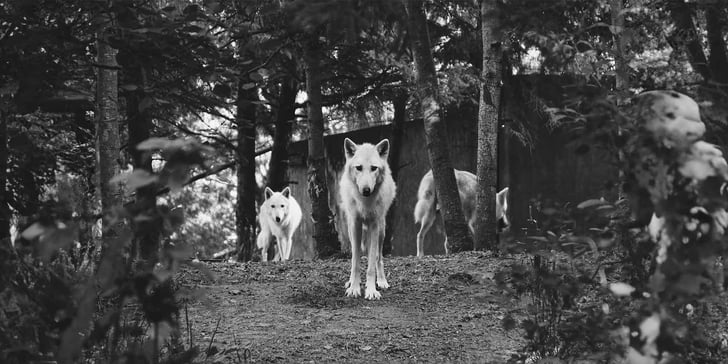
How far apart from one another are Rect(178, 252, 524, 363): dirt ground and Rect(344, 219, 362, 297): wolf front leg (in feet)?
0.38

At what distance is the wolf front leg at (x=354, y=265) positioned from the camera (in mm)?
8023

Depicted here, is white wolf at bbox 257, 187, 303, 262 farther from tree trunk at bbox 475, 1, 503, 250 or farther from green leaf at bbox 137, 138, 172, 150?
green leaf at bbox 137, 138, 172, 150

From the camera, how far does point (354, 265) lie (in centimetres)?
811

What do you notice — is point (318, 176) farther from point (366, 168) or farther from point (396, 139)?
point (396, 139)

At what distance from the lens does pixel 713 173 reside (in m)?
2.20

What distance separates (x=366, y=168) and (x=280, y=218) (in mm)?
7741

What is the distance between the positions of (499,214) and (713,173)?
43.6ft

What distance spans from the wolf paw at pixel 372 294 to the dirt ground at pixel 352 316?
12 cm

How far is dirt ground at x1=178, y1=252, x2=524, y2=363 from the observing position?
224 inches

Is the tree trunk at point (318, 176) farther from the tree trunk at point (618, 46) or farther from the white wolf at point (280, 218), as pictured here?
the tree trunk at point (618, 46)

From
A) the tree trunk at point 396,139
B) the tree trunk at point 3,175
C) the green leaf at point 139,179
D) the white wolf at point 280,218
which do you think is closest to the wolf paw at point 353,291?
the tree trunk at point 3,175

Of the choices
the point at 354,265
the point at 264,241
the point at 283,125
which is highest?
the point at 283,125

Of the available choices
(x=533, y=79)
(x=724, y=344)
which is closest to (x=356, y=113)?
(x=533, y=79)

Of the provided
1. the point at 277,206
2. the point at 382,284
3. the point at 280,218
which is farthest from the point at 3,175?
the point at 277,206
